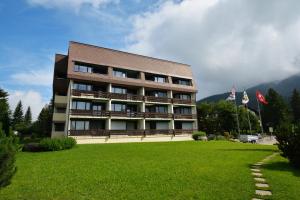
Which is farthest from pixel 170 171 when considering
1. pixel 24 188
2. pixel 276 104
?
pixel 276 104

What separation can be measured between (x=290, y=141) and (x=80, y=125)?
2867 cm

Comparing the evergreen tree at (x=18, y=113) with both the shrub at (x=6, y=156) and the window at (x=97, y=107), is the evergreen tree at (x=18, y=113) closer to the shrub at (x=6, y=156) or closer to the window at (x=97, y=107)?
the window at (x=97, y=107)

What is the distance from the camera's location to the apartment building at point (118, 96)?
35156 millimetres

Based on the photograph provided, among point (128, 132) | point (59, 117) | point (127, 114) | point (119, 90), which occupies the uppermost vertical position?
point (119, 90)

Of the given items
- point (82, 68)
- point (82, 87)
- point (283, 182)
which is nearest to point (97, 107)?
point (82, 87)

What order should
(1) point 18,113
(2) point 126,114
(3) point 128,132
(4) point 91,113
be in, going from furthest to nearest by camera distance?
(1) point 18,113 → (2) point 126,114 → (3) point 128,132 → (4) point 91,113

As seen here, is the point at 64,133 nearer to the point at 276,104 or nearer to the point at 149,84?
the point at 149,84

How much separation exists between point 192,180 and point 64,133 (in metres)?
28.6

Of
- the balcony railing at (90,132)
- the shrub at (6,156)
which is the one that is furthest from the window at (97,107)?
the shrub at (6,156)

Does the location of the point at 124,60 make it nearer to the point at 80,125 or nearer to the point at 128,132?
the point at 128,132

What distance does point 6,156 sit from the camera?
6609 mm

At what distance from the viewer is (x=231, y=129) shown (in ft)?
214

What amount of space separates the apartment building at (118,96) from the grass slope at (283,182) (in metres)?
26.8

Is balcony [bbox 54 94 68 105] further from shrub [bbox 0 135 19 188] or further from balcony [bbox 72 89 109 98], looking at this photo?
shrub [bbox 0 135 19 188]
